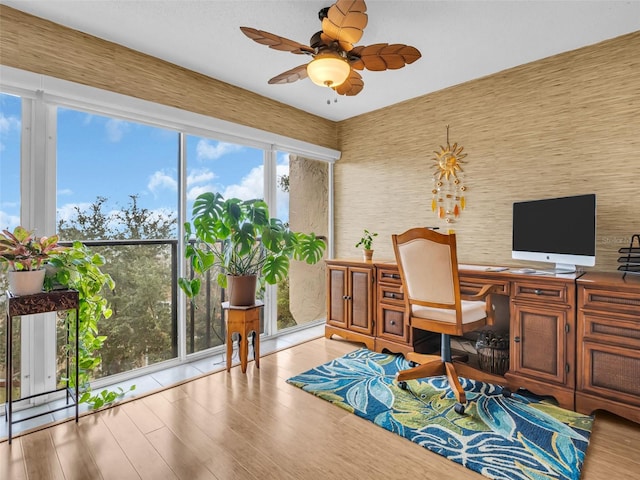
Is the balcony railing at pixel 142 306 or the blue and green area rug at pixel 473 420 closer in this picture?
the blue and green area rug at pixel 473 420

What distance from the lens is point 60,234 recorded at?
245 centimetres

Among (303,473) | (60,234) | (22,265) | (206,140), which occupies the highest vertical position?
(206,140)

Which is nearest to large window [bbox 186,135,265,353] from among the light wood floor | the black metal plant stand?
the light wood floor

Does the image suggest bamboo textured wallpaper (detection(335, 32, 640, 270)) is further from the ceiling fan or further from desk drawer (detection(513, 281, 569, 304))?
the ceiling fan

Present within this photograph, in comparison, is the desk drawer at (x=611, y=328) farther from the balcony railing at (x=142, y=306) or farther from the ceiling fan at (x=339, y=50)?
the balcony railing at (x=142, y=306)

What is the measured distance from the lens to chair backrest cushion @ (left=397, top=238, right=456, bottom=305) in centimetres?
225

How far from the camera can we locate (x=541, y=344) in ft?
7.73

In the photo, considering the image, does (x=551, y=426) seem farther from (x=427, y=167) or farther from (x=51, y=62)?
(x=51, y=62)

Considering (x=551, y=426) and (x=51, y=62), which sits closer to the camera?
(x=551, y=426)

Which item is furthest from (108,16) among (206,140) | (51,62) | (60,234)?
(60,234)

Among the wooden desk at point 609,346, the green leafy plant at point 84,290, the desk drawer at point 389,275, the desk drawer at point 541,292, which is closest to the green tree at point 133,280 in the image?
the green leafy plant at point 84,290

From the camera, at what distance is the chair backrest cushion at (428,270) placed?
2246mm

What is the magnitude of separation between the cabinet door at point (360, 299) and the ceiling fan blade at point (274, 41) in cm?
203

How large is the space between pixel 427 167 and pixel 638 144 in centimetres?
162
